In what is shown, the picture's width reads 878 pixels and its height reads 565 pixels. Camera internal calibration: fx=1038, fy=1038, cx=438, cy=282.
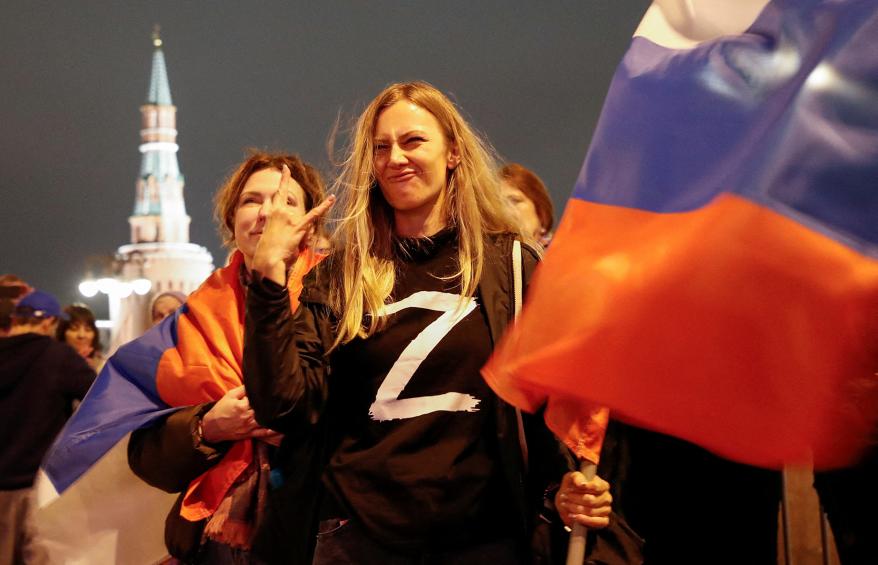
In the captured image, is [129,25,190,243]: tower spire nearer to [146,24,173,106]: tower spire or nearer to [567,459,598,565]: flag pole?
[146,24,173,106]: tower spire

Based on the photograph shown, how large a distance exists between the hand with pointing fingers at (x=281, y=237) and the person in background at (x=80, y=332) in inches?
166

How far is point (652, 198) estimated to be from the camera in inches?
80.7

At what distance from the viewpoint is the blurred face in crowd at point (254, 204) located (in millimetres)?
3025

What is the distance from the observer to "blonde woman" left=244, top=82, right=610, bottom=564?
2307 millimetres

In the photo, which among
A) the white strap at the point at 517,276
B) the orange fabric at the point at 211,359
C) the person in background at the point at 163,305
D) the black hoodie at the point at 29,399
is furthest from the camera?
the person in background at the point at 163,305

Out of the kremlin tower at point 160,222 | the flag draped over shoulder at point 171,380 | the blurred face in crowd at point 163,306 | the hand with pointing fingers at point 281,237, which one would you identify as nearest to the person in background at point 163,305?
the blurred face in crowd at point 163,306

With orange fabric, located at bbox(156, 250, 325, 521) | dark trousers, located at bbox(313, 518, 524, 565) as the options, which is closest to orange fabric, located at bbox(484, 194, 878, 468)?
dark trousers, located at bbox(313, 518, 524, 565)

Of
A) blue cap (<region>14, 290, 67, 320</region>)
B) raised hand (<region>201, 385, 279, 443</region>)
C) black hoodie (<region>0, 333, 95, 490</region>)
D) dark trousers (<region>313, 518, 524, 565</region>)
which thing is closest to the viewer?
dark trousers (<region>313, 518, 524, 565</region>)

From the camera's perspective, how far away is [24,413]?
16.2 ft

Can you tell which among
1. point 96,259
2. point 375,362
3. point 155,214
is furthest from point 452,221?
point 155,214

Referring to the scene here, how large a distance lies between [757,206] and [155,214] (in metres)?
68.1

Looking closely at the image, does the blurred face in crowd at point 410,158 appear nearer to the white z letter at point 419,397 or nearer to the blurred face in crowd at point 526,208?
the white z letter at point 419,397

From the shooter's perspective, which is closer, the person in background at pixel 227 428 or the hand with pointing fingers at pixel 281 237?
the hand with pointing fingers at pixel 281 237

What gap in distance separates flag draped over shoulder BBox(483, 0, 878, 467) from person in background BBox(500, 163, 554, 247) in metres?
2.02
